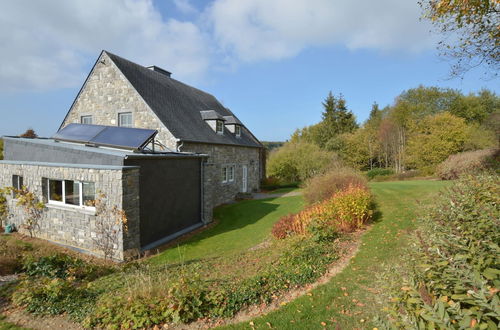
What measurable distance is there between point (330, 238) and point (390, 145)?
29.3 m

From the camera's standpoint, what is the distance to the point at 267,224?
11.4m

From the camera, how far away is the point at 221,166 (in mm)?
17641

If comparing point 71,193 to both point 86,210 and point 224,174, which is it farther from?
point 224,174

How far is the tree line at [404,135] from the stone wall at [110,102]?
47.4ft

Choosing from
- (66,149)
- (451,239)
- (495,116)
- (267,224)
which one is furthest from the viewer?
(495,116)

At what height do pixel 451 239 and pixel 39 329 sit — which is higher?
pixel 451 239

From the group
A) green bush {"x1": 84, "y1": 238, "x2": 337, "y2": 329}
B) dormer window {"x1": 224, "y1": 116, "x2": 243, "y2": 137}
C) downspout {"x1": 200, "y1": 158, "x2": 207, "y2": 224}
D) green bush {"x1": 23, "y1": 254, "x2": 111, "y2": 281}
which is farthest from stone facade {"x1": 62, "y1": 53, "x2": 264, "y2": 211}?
green bush {"x1": 84, "y1": 238, "x2": 337, "y2": 329}

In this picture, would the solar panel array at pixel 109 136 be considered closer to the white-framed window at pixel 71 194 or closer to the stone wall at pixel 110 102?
the white-framed window at pixel 71 194

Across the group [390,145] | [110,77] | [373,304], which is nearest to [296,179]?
[390,145]

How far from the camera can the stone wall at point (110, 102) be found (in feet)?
47.1

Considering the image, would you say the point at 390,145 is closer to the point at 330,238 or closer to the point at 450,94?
the point at 450,94

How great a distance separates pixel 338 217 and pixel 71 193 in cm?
936

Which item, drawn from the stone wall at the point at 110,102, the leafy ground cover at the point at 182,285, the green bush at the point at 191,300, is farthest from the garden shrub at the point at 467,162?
the stone wall at the point at 110,102

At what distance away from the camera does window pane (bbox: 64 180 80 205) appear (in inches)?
367
